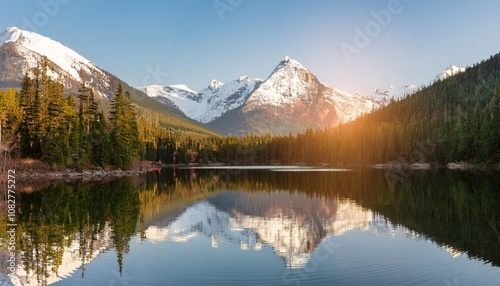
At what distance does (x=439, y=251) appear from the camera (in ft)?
89.7

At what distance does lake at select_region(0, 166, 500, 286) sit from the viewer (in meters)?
22.5

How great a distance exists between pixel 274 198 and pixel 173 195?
16924 millimetres

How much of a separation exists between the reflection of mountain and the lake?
11 centimetres

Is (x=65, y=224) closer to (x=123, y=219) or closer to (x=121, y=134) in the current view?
(x=123, y=219)

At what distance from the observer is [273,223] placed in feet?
132

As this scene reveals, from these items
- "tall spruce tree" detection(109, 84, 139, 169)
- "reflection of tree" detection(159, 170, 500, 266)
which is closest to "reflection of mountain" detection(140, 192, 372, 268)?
"reflection of tree" detection(159, 170, 500, 266)

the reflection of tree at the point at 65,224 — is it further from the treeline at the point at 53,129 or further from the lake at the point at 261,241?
the treeline at the point at 53,129

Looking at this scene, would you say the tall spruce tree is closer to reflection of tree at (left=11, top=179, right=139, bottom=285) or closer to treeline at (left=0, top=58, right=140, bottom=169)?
treeline at (left=0, top=58, right=140, bottom=169)

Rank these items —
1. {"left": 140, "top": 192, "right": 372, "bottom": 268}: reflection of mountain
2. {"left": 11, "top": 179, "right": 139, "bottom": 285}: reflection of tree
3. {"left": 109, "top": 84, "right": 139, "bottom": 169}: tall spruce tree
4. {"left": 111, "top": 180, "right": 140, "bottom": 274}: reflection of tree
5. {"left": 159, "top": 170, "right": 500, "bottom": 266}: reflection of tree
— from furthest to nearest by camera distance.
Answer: {"left": 109, "top": 84, "right": 139, "bottom": 169}: tall spruce tree → {"left": 140, "top": 192, "right": 372, "bottom": 268}: reflection of mountain → {"left": 111, "top": 180, "right": 140, "bottom": 274}: reflection of tree → {"left": 159, "top": 170, "right": 500, "bottom": 266}: reflection of tree → {"left": 11, "top": 179, "right": 139, "bottom": 285}: reflection of tree

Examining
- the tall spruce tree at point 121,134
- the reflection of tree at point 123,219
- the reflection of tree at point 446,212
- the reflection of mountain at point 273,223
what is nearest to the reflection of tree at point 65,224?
the reflection of tree at point 123,219

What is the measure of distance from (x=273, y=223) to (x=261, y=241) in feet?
28.1

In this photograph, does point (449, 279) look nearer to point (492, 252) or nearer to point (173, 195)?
point (492, 252)

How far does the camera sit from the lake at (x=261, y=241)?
2248 centimetres

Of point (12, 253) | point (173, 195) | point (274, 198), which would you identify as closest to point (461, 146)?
point (274, 198)
